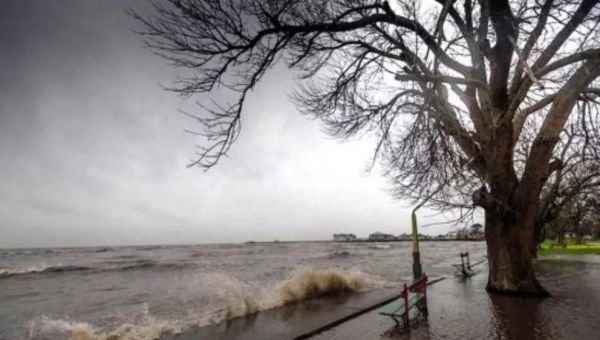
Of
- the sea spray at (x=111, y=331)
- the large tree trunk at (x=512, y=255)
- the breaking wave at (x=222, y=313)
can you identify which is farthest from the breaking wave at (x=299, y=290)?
the large tree trunk at (x=512, y=255)

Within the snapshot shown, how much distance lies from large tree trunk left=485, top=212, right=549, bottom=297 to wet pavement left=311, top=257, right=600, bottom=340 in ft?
1.12

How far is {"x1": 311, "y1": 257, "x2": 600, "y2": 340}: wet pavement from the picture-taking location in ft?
21.5

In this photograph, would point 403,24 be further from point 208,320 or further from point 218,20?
point 208,320

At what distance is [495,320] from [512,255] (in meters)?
2.60

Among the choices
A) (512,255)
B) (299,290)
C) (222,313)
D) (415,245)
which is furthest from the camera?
(299,290)

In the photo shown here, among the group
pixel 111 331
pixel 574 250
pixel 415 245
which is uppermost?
pixel 415 245

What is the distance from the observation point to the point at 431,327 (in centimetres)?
723

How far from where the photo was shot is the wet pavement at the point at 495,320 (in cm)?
654

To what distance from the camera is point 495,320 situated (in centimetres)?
743

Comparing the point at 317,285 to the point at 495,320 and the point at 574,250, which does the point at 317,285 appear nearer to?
the point at 495,320

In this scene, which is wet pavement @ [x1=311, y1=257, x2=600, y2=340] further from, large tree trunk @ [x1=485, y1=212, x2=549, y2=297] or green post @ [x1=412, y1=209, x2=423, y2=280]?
green post @ [x1=412, y1=209, x2=423, y2=280]

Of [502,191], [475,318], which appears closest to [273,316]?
[475,318]

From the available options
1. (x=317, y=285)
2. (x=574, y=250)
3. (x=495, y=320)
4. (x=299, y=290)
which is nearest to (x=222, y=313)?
(x=299, y=290)

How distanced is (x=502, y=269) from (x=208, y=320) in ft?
24.4
